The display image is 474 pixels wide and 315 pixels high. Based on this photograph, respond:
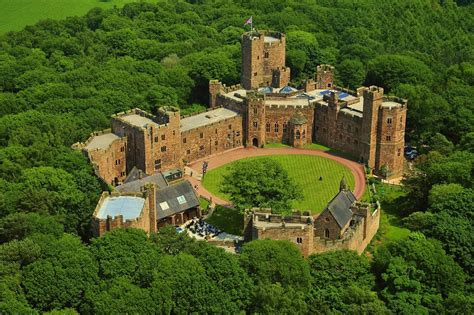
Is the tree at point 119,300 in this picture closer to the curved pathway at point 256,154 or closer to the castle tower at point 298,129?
the curved pathway at point 256,154

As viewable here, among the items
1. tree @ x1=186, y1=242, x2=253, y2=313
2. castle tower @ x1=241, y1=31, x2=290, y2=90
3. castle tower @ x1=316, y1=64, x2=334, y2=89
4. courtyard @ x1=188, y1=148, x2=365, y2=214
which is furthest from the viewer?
castle tower @ x1=316, y1=64, x2=334, y2=89

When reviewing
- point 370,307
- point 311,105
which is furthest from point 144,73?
point 370,307

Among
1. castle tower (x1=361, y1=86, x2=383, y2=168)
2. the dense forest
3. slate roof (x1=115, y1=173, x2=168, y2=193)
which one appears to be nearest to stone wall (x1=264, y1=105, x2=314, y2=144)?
castle tower (x1=361, y1=86, x2=383, y2=168)

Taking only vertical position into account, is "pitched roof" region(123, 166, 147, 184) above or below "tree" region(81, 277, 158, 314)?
above

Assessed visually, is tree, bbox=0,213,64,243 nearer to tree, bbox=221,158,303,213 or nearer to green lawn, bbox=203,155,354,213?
tree, bbox=221,158,303,213

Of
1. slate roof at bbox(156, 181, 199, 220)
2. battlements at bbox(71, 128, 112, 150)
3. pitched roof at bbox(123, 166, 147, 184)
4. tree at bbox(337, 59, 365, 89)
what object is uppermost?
tree at bbox(337, 59, 365, 89)
